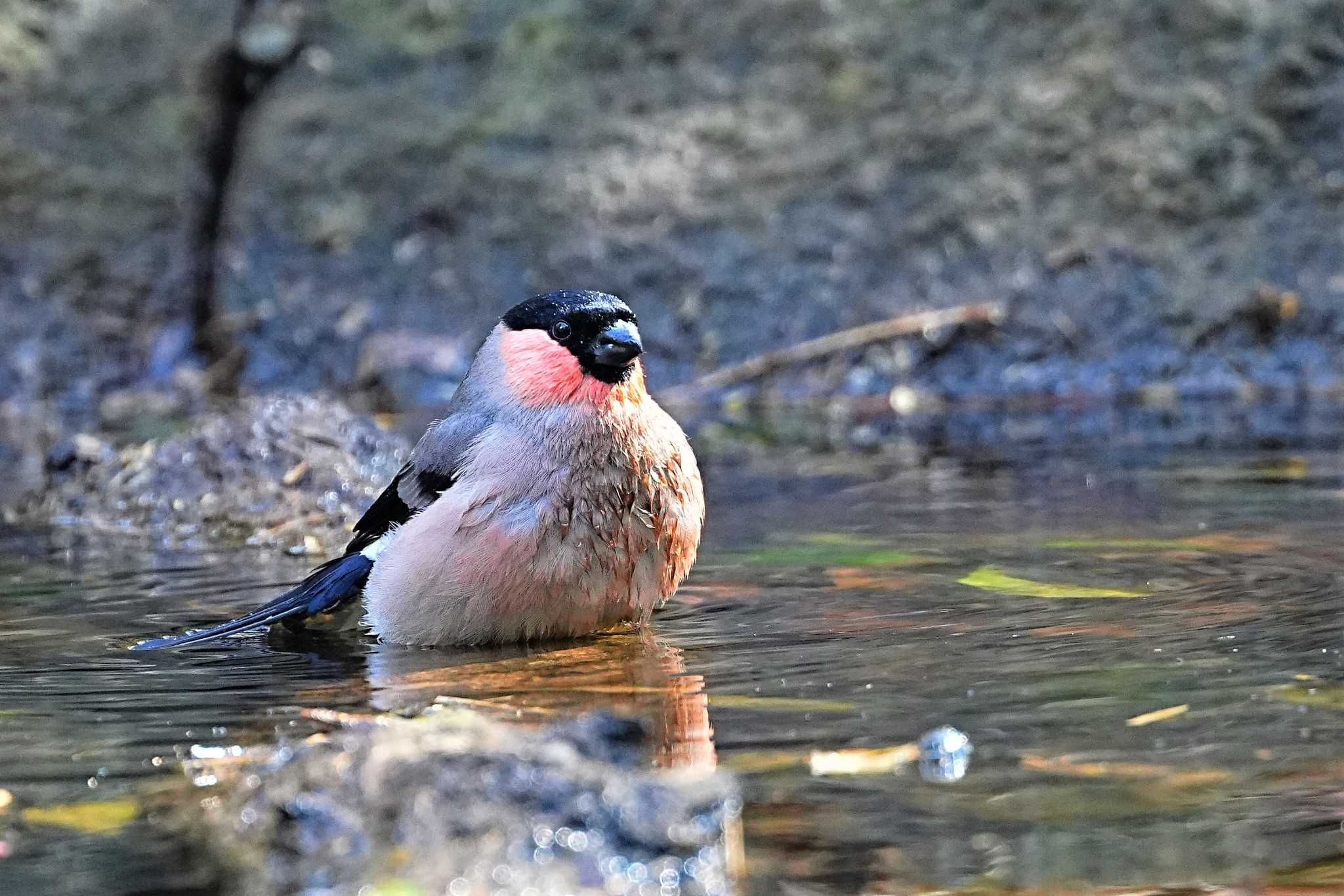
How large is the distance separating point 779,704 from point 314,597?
178cm

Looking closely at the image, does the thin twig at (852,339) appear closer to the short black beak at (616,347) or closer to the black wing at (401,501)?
the black wing at (401,501)

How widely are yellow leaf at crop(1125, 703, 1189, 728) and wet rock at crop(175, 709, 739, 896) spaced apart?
2.81 feet

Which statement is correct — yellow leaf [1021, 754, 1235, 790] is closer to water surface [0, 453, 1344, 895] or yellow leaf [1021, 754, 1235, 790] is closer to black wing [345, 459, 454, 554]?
water surface [0, 453, 1344, 895]

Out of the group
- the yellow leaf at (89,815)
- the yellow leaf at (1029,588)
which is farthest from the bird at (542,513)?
the yellow leaf at (89,815)

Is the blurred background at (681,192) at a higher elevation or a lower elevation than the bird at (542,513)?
higher

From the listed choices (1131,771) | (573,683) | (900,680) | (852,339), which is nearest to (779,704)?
(900,680)

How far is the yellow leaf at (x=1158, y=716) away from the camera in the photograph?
3.39 meters

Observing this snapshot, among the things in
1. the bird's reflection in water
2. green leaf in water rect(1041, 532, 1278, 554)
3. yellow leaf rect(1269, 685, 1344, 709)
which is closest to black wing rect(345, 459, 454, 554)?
the bird's reflection in water

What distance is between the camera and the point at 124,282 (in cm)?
1091

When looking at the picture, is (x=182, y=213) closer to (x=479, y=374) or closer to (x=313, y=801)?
(x=479, y=374)

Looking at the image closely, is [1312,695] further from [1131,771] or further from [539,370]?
[539,370]

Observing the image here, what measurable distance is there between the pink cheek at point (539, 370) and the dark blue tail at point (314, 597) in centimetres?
66

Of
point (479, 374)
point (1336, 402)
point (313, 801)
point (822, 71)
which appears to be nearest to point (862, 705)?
point (313, 801)

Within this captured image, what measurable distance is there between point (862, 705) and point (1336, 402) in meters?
6.09
